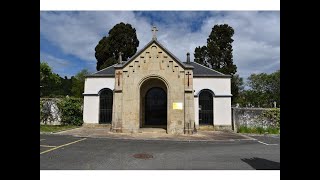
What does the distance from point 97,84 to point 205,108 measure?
34.5 ft

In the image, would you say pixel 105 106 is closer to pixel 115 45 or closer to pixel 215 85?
pixel 215 85

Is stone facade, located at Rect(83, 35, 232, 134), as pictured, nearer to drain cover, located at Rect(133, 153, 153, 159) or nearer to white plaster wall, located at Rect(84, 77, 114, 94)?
white plaster wall, located at Rect(84, 77, 114, 94)

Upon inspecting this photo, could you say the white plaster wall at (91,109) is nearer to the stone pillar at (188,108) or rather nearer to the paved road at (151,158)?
the stone pillar at (188,108)

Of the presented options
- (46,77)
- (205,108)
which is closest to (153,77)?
(205,108)

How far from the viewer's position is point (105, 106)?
2417cm

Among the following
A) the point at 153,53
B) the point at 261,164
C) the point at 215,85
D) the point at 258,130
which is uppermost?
the point at 153,53

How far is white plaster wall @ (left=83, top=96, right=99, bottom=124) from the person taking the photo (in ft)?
78.9

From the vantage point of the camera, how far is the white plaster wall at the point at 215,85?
23.4m
